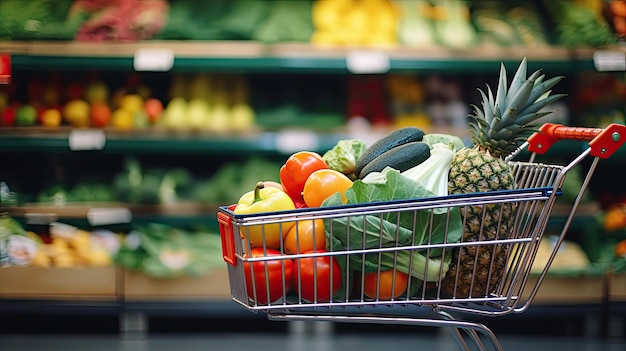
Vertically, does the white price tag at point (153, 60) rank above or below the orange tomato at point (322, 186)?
above

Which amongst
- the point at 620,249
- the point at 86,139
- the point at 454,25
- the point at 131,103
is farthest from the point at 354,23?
the point at 620,249

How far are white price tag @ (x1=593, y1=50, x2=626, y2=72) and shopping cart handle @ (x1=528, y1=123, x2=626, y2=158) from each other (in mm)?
2062

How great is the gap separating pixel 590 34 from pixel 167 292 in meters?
2.44

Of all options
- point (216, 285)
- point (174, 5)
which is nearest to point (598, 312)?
point (216, 285)

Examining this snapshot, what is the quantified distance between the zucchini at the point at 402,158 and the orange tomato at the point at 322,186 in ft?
0.34

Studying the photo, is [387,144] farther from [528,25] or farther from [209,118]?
[528,25]

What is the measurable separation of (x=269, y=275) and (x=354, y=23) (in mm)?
2746

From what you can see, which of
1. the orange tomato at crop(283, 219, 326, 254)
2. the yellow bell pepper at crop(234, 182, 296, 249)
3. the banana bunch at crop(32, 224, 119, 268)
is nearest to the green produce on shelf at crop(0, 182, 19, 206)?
the banana bunch at crop(32, 224, 119, 268)

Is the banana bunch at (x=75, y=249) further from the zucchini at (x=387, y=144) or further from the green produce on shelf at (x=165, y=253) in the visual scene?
the zucchini at (x=387, y=144)

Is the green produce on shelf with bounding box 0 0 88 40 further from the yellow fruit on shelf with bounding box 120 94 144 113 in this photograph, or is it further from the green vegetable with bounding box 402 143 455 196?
the green vegetable with bounding box 402 143 455 196

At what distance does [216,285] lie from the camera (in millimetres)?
3674

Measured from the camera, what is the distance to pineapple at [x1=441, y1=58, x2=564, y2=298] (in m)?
1.46

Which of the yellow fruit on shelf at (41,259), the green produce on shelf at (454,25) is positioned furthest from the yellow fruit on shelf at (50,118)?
the green produce on shelf at (454,25)

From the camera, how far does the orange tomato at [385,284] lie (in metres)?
1.44
